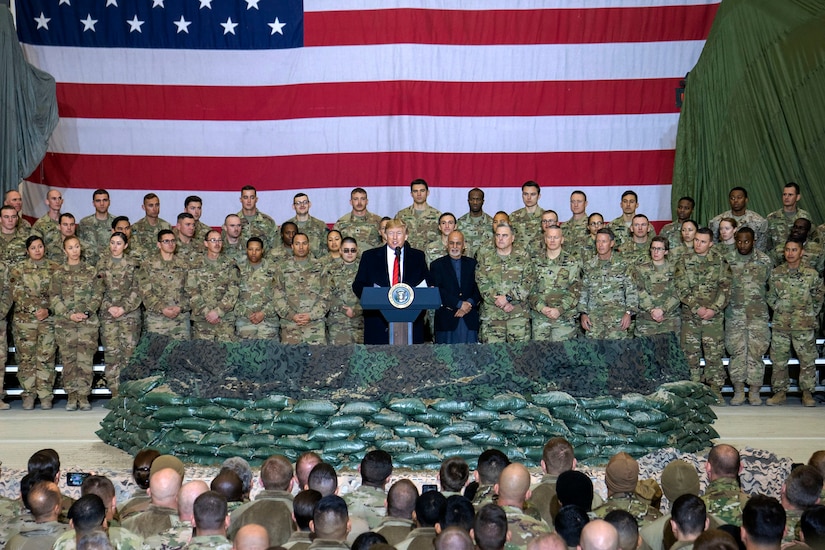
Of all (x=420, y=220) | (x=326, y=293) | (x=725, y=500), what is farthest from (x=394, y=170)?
(x=725, y=500)

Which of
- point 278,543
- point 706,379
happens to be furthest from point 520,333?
point 278,543

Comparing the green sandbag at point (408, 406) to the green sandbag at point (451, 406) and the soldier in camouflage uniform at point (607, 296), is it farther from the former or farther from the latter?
the soldier in camouflage uniform at point (607, 296)

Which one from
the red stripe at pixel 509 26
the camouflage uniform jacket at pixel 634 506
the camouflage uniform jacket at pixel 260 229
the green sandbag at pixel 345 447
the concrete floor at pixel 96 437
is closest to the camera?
the camouflage uniform jacket at pixel 634 506

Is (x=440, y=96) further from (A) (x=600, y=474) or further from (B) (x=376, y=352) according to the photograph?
(A) (x=600, y=474)

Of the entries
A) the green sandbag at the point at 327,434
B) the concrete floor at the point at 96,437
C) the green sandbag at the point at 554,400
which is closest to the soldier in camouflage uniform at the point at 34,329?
the concrete floor at the point at 96,437

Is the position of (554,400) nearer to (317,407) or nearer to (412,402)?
(412,402)

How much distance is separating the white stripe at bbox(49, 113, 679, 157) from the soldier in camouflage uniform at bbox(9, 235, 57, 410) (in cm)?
272

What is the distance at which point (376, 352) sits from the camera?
7703 mm

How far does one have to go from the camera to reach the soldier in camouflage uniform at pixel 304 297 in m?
10.0

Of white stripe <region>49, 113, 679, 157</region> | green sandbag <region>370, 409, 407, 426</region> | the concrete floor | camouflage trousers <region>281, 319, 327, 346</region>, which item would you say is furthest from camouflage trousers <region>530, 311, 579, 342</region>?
white stripe <region>49, 113, 679, 157</region>

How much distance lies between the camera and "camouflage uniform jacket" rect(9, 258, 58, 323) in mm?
10273

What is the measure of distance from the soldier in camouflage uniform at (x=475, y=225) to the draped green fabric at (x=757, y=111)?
2.63m

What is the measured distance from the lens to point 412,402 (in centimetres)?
738

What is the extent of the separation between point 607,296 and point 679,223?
1824 millimetres
